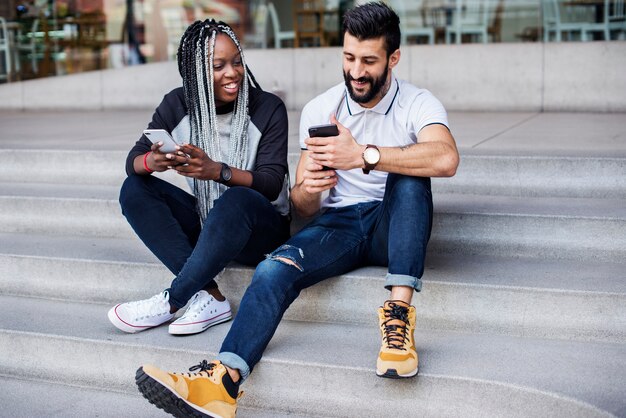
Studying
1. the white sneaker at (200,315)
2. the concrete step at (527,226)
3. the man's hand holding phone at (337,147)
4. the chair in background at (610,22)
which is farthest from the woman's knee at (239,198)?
the chair in background at (610,22)

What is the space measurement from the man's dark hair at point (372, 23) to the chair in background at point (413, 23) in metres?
4.84

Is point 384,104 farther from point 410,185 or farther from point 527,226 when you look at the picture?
point 527,226

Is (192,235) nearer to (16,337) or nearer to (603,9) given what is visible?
(16,337)

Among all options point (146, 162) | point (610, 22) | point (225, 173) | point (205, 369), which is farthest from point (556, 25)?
point (205, 369)

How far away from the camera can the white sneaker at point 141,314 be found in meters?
3.09

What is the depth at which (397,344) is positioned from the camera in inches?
103

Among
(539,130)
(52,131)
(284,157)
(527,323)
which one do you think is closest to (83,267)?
(284,157)

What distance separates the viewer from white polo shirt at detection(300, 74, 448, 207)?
3.04 meters

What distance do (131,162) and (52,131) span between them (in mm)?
3146

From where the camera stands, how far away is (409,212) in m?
2.76

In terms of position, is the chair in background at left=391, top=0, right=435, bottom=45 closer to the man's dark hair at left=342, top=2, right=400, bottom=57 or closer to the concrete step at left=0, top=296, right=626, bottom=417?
the man's dark hair at left=342, top=2, right=400, bottom=57

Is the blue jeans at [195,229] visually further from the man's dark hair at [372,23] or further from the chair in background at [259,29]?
the chair in background at [259,29]

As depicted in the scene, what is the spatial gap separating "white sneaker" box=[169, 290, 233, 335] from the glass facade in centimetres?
504

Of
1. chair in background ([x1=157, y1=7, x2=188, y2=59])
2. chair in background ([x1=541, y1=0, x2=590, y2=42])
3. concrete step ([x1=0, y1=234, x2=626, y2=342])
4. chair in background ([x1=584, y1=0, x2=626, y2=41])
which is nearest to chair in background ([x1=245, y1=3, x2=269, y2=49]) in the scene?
chair in background ([x1=157, y1=7, x2=188, y2=59])
